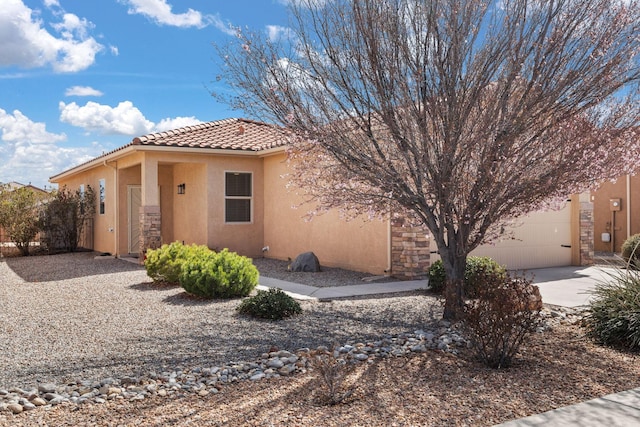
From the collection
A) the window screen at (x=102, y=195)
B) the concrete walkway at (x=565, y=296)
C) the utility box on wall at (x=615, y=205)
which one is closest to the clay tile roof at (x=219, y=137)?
the window screen at (x=102, y=195)

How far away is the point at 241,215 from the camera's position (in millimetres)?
16250

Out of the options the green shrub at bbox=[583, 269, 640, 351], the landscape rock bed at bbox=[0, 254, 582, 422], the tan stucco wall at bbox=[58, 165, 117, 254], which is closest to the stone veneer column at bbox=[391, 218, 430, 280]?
the landscape rock bed at bbox=[0, 254, 582, 422]

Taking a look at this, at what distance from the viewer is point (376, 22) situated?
6.47 metres

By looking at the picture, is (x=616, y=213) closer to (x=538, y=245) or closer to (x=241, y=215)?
(x=538, y=245)

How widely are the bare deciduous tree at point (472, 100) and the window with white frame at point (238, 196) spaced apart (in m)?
9.14

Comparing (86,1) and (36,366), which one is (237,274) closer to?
(36,366)

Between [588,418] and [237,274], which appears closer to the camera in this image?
[588,418]

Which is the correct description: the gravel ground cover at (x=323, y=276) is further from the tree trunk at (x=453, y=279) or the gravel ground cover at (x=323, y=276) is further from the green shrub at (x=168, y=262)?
the tree trunk at (x=453, y=279)

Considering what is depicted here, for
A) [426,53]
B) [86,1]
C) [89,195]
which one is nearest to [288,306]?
[426,53]

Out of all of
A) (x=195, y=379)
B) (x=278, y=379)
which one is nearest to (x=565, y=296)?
(x=278, y=379)

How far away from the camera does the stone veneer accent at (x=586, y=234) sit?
14.3 meters

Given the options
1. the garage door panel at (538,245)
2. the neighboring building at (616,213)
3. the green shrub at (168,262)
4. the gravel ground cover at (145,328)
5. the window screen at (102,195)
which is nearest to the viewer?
the gravel ground cover at (145,328)

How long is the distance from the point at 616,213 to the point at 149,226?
14954 millimetres

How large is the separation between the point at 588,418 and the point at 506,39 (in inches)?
163
